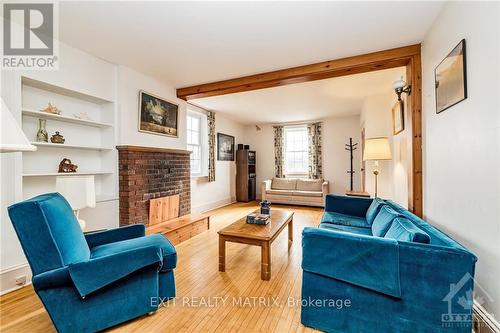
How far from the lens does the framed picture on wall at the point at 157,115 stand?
10.5ft

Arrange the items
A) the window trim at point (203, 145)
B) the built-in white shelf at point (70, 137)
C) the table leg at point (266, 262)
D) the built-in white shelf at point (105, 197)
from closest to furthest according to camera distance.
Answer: the table leg at point (266, 262)
the built-in white shelf at point (70, 137)
the built-in white shelf at point (105, 197)
the window trim at point (203, 145)

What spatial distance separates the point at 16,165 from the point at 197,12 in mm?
2132

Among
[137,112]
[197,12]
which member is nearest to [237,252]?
[137,112]

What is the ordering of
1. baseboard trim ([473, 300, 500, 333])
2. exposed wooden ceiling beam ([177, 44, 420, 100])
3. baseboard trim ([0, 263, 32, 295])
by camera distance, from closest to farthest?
baseboard trim ([473, 300, 500, 333]), baseboard trim ([0, 263, 32, 295]), exposed wooden ceiling beam ([177, 44, 420, 100])

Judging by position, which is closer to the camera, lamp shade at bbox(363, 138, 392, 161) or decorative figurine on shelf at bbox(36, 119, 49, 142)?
decorative figurine on shelf at bbox(36, 119, 49, 142)

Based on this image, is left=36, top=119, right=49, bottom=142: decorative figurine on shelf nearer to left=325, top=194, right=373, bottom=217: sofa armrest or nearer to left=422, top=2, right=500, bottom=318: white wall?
left=325, top=194, right=373, bottom=217: sofa armrest

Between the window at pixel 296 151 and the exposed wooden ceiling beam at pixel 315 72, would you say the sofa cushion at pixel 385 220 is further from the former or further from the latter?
the window at pixel 296 151

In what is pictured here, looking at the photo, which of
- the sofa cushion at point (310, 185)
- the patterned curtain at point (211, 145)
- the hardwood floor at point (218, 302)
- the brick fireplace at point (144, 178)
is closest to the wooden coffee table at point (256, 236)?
the hardwood floor at point (218, 302)

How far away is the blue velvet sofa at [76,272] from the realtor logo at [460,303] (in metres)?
1.81

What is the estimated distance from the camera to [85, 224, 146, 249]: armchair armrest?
6.28 feet

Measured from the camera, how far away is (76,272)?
1.34 metres

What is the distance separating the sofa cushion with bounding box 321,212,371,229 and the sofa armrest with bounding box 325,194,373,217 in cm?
11

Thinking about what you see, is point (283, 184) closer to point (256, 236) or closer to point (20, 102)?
point (256, 236)

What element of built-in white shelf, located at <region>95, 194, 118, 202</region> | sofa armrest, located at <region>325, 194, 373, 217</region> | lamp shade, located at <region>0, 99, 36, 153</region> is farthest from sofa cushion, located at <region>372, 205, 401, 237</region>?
built-in white shelf, located at <region>95, 194, 118, 202</region>
